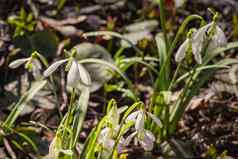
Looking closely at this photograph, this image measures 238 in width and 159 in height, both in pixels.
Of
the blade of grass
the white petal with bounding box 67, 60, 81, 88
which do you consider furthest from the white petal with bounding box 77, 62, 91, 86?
the blade of grass

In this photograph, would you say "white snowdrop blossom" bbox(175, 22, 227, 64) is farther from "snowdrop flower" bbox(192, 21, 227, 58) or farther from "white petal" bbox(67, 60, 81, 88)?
"white petal" bbox(67, 60, 81, 88)

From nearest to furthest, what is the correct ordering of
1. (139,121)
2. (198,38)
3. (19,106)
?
(139,121)
(198,38)
(19,106)

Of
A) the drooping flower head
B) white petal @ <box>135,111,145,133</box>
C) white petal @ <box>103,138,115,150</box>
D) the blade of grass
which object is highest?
the drooping flower head

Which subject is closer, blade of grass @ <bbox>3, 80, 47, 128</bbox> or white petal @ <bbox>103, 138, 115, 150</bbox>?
white petal @ <bbox>103, 138, 115, 150</bbox>

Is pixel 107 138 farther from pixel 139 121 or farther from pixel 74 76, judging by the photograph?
pixel 74 76

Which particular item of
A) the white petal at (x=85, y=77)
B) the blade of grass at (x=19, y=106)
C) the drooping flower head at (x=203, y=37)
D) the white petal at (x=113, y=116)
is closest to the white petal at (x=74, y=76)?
the white petal at (x=85, y=77)

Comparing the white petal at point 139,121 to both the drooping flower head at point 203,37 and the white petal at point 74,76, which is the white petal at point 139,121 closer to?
the white petal at point 74,76

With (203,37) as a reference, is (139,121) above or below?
below

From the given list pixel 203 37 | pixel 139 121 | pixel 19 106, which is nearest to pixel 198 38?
pixel 203 37

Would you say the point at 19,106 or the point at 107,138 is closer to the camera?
the point at 107,138

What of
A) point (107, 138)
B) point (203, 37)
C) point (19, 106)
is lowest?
point (19, 106)

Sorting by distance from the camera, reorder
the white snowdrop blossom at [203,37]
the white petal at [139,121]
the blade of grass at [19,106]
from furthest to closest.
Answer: the blade of grass at [19,106], the white snowdrop blossom at [203,37], the white petal at [139,121]

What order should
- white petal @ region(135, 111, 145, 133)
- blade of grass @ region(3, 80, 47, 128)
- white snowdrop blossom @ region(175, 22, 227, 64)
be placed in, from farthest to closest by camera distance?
blade of grass @ region(3, 80, 47, 128) → white snowdrop blossom @ region(175, 22, 227, 64) → white petal @ region(135, 111, 145, 133)

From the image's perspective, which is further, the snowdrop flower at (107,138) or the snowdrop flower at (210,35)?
the snowdrop flower at (210,35)
